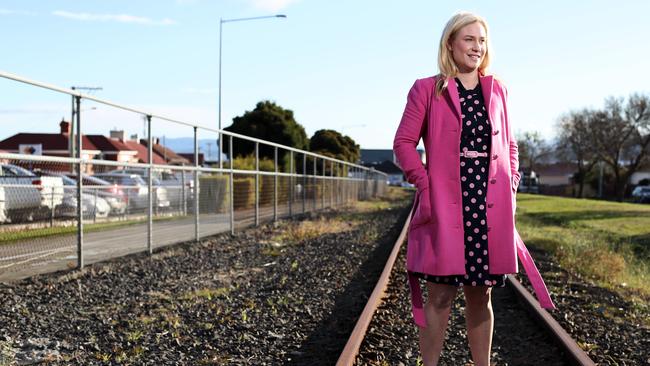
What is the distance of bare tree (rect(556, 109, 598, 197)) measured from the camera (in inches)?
2721

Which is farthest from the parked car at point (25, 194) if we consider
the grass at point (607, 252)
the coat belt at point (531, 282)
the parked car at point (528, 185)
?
the parked car at point (528, 185)

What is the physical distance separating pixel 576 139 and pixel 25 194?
70.3 metres

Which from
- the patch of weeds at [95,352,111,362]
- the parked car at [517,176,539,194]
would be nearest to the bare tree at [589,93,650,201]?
the parked car at [517,176,539,194]

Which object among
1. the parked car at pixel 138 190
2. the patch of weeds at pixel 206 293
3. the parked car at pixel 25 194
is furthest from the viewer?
the parked car at pixel 138 190

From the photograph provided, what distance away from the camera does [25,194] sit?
8.01 metres

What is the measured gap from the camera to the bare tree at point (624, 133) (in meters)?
63.2

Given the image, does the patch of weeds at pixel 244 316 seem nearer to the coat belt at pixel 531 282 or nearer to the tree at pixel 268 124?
the coat belt at pixel 531 282

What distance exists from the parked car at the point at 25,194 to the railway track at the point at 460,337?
392 cm

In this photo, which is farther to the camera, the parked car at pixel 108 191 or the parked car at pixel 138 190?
the parked car at pixel 138 190

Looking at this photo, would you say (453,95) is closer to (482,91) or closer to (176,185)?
(482,91)

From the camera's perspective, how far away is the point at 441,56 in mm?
3365

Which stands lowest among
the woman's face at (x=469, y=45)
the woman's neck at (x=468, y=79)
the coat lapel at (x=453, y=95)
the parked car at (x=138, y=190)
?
the parked car at (x=138, y=190)

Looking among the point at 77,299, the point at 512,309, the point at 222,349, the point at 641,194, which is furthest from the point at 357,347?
the point at 641,194

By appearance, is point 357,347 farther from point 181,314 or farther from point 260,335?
point 181,314
